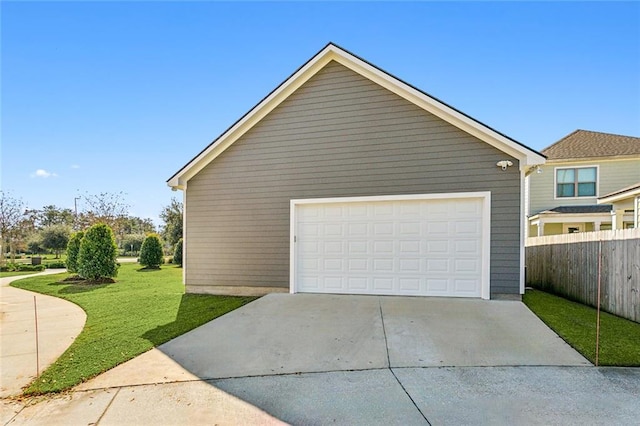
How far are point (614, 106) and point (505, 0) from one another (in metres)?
7.14

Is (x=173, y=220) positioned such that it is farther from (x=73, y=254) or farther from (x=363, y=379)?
(x=363, y=379)

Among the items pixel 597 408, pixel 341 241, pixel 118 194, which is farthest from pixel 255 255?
pixel 118 194

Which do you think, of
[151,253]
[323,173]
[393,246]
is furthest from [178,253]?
[393,246]

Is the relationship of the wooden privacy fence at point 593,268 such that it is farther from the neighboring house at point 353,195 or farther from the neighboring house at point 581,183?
the neighboring house at point 581,183

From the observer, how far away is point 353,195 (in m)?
8.37

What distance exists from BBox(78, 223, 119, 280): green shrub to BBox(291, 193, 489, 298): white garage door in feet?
28.2

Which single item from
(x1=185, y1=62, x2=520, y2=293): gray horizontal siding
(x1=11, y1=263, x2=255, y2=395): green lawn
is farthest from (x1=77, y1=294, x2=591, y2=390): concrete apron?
(x1=185, y1=62, x2=520, y2=293): gray horizontal siding

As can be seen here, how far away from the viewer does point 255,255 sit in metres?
9.01

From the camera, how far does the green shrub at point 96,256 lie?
12664mm

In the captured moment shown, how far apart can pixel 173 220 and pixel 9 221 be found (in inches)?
415

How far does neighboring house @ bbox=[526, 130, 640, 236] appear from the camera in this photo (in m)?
14.5

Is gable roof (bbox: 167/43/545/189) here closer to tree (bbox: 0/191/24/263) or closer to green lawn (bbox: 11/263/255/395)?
green lawn (bbox: 11/263/255/395)

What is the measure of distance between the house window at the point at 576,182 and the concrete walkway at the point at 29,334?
18835mm

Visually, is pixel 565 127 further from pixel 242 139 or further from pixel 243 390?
pixel 243 390
